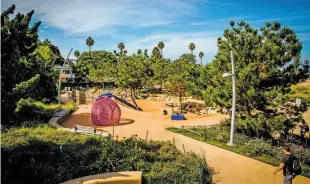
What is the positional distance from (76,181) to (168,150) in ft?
20.3

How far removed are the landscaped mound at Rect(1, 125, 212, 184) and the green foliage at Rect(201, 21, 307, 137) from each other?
655 cm

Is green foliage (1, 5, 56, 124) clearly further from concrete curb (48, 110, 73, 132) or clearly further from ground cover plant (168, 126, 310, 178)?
ground cover plant (168, 126, 310, 178)

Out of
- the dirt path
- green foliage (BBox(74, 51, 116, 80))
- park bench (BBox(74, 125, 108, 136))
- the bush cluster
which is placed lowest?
the dirt path

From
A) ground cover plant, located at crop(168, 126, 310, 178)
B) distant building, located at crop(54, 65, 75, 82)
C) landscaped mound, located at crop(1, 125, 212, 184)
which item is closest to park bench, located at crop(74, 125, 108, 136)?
landscaped mound, located at crop(1, 125, 212, 184)

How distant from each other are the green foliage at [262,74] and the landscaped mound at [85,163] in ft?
21.5

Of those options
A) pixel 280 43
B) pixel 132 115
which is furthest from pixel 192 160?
pixel 132 115

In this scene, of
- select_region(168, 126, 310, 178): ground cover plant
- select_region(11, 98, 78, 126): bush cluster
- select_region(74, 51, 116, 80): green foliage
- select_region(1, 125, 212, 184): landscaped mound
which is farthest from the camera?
select_region(74, 51, 116, 80): green foliage

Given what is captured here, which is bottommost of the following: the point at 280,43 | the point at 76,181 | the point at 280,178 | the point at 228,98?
the point at 280,178

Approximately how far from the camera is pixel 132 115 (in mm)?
26328

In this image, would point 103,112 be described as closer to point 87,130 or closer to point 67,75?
point 87,130

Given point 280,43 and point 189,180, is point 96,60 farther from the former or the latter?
point 189,180

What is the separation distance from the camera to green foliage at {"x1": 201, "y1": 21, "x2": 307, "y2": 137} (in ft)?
52.5

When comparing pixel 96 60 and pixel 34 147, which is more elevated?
pixel 96 60

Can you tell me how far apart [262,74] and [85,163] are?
12.0 metres
